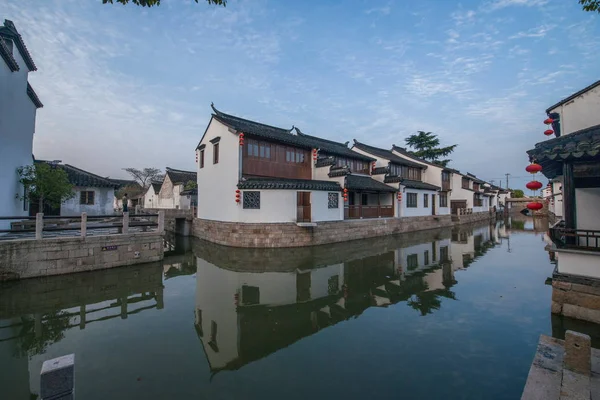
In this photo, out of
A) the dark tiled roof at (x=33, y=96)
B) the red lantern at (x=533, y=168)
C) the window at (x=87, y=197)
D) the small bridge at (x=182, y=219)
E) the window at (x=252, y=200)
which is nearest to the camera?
the red lantern at (x=533, y=168)

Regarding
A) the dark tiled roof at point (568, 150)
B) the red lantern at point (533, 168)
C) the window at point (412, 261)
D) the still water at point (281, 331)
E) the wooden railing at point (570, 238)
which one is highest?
the dark tiled roof at point (568, 150)

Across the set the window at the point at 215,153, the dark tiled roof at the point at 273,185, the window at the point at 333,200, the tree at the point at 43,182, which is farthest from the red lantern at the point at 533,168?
the tree at the point at 43,182

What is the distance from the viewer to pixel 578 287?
220 inches

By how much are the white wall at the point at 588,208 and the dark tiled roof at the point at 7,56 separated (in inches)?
752

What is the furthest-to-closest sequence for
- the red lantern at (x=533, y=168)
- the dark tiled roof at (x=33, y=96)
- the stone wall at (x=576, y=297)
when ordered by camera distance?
the dark tiled roof at (x=33, y=96)
the red lantern at (x=533, y=168)
the stone wall at (x=576, y=297)

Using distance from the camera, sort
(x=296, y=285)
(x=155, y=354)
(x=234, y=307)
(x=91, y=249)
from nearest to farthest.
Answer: (x=155, y=354) < (x=234, y=307) < (x=296, y=285) < (x=91, y=249)

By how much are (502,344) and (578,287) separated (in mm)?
2284

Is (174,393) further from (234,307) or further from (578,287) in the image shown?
(578,287)

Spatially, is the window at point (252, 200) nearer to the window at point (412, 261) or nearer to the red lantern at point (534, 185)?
the window at point (412, 261)

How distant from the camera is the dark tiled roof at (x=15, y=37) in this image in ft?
36.6

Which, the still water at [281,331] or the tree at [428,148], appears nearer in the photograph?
the still water at [281,331]

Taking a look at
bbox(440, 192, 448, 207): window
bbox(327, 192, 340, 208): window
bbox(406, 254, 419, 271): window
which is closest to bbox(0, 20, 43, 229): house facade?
bbox(327, 192, 340, 208): window

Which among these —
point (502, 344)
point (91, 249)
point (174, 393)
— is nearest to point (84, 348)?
point (174, 393)

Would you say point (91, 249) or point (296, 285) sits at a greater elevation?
point (91, 249)
